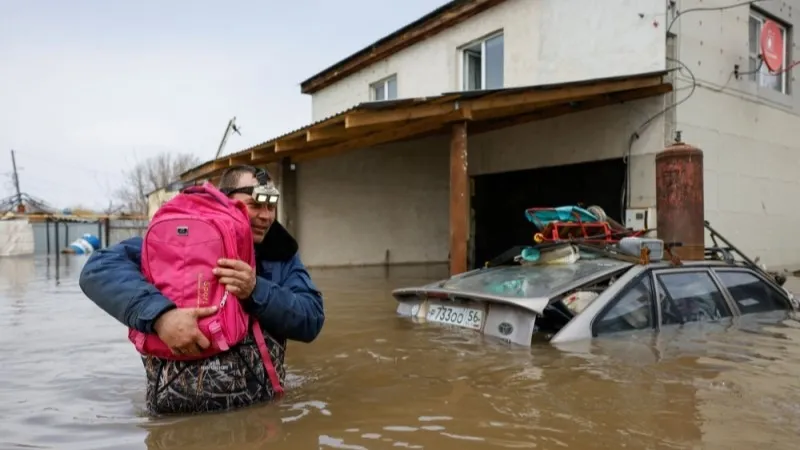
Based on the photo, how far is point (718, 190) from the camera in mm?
9836

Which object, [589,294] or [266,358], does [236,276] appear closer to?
[266,358]

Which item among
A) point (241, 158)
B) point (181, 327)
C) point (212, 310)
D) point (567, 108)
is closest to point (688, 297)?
point (212, 310)

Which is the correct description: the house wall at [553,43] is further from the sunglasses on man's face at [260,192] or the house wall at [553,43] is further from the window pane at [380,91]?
the sunglasses on man's face at [260,192]

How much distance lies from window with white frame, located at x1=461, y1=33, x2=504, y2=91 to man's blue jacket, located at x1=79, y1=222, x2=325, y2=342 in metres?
9.92

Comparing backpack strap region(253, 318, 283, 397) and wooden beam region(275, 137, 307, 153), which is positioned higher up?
wooden beam region(275, 137, 307, 153)

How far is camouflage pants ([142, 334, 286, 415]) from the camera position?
274 centimetres

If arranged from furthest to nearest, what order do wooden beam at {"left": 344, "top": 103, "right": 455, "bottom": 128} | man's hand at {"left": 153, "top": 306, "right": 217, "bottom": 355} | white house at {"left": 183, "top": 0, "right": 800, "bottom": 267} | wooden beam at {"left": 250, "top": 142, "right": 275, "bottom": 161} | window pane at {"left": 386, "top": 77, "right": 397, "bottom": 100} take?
1. window pane at {"left": 386, "top": 77, "right": 397, "bottom": 100}
2. wooden beam at {"left": 250, "top": 142, "right": 275, "bottom": 161}
3. white house at {"left": 183, "top": 0, "right": 800, "bottom": 267}
4. wooden beam at {"left": 344, "top": 103, "right": 455, "bottom": 128}
5. man's hand at {"left": 153, "top": 306, "right": 217, "bottom": 355}

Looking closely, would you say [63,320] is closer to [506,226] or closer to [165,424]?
[165,424]

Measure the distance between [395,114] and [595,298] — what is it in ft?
13.9

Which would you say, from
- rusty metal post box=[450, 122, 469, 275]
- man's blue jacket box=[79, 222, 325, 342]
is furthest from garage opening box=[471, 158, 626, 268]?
man's blue jacket box=[79, 222, 325, 342]

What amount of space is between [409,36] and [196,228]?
1254cm

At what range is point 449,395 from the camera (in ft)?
12.4

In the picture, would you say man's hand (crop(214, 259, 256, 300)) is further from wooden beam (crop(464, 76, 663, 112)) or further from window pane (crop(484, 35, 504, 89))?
window pane (crop(484, 35, 504, 89))

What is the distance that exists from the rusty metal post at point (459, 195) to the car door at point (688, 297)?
3722 millimetres
